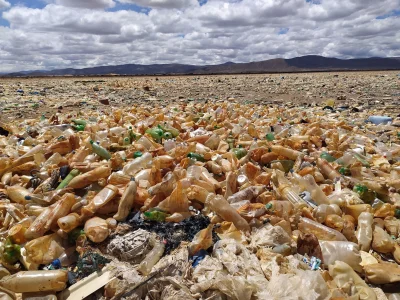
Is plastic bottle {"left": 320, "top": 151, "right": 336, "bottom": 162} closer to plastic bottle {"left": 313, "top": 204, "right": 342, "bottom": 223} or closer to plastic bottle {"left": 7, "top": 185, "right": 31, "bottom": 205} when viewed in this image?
plastic bottle {"left": 313, "top": 204, "right": 342, "bottom": 223}

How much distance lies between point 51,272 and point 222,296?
49.6 inches

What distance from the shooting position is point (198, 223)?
2932mm

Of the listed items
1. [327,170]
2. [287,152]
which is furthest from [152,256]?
[287,152]

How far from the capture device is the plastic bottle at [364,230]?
2.86 metres

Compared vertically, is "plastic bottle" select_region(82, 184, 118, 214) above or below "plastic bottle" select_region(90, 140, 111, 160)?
below

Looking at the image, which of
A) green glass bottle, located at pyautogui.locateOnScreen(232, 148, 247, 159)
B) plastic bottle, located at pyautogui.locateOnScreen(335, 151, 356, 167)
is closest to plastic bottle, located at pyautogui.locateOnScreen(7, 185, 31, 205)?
green glass bottle, located at pyautogui.locateOnScreen(232, 148, 247, 159)

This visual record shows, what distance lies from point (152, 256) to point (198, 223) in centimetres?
53

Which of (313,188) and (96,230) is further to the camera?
(313,188)

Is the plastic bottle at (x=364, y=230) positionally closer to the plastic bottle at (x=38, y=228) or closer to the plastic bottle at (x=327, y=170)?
the plastic bottle at (x=327, y=170)

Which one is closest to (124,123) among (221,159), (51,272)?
(221,159)

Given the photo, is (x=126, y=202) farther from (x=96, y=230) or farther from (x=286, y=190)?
(x=286, y=190)

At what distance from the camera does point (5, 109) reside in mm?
9688

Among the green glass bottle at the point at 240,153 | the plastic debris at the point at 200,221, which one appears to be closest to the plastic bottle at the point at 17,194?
the plastic debris at the point at 200,221

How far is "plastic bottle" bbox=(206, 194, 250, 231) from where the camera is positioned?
117 inches
